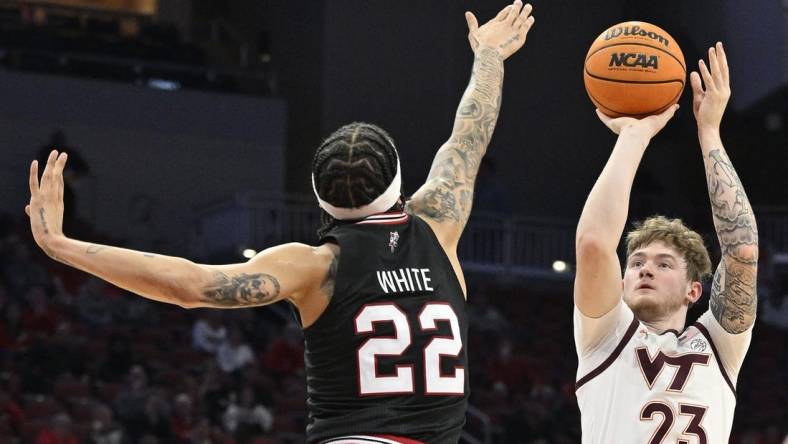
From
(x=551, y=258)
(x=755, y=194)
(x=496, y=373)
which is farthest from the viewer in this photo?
(x=755, y=194)

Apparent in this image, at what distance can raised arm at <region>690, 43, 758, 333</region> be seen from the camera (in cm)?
412

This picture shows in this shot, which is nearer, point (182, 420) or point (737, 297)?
point (737, 297)

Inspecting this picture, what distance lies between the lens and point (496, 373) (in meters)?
15.0

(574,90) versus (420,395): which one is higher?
(574,90)

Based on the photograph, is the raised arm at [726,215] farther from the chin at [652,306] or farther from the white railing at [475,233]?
the white railing at [475,233]

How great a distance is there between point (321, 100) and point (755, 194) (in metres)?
7.43

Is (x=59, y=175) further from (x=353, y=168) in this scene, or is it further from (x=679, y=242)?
(x=679, y=242)

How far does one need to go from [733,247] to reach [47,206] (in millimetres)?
2138

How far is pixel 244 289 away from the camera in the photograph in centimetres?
331

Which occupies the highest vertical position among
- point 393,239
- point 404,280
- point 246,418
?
point 393,239

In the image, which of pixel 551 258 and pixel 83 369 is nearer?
pixel 83 369

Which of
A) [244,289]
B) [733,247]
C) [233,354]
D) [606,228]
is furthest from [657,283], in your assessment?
[233,354]

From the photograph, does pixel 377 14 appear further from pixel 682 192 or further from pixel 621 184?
pixel 621 184

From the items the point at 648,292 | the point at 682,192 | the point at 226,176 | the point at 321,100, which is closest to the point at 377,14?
the point at 321,100
